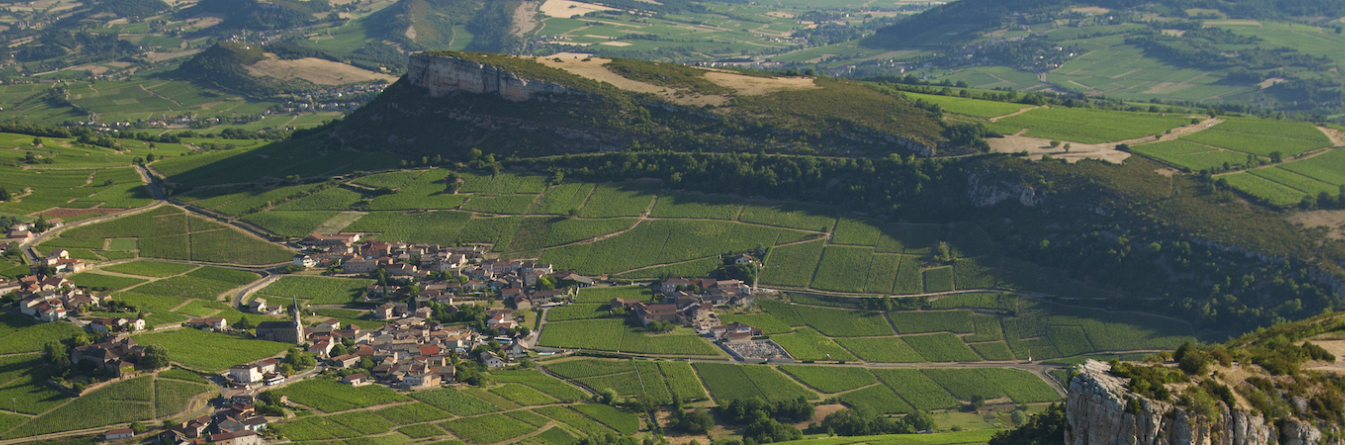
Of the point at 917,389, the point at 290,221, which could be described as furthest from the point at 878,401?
the point at 290,221

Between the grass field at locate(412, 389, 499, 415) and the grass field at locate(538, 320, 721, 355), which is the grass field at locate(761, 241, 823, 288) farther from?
the grass field at locate(412, 389, 499, 415)

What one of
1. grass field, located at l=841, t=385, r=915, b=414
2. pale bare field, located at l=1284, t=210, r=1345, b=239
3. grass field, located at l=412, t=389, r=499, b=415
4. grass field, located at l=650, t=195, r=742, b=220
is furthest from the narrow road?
pale bare field, located at l=1284, t=210, r=1345, b=239

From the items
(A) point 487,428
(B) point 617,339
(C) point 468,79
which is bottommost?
(B) point 617,339

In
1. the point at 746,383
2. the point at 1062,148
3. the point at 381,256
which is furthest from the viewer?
the point at 1062,148

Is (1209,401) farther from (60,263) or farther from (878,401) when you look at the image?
(60,263)

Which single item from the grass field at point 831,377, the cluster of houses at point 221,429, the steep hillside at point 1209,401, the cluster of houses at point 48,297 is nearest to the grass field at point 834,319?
the grass field at point 831,377

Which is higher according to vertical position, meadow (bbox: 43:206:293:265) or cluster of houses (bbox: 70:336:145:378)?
cluster of houses (bbox: 70:336:145:378)

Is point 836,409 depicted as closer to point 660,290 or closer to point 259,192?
point 660,290
